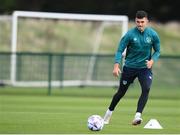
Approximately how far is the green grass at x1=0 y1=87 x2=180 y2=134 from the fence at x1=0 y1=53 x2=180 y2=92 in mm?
382

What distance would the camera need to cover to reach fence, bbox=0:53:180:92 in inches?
1286

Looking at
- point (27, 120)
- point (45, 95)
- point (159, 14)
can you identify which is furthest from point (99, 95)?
point (159, 14)

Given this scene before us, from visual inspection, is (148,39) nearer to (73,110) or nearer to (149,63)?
(149,63)

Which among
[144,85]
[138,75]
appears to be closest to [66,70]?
[138,75]

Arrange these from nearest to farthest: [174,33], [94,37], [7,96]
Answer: [7,96], [94,37], [174,33]

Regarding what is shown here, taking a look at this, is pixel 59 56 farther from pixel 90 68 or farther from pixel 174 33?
pixel 174 33

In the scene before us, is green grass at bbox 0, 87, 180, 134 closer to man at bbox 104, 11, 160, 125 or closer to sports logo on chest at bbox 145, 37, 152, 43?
man at bbox 104, 11, 160, 125

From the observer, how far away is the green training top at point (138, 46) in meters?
18.2

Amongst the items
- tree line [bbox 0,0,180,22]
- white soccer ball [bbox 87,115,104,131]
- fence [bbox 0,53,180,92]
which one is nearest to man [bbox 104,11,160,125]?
white soccer ball [bbox 87,115,104,131]

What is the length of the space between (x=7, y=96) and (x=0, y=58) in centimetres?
321

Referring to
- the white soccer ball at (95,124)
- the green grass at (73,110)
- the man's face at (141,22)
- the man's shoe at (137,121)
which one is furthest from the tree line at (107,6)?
the white soccer ball at (95,124)

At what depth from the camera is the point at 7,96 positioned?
99.5 feet

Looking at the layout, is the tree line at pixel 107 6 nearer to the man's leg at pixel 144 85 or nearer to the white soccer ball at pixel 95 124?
the man's leg at pixel 144 85

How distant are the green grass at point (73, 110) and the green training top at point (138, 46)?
4.62 ft
